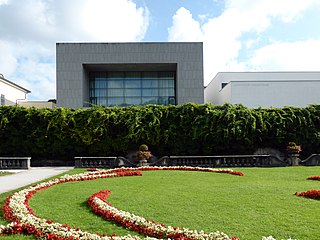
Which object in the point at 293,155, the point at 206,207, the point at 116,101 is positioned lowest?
the point at 206,207

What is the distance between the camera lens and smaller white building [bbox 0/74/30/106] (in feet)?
133

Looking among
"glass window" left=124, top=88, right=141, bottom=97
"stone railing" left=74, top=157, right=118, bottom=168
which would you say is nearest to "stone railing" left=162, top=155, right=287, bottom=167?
"stone railing" left=74, top=157, right=118, bottom=168

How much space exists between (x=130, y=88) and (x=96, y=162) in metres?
20.4

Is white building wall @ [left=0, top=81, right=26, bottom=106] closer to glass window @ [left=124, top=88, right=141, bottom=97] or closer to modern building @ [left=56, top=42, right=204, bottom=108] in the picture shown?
modern building @ [left=56, top=42, right=204, bottom=108]

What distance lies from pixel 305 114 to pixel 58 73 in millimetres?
27000

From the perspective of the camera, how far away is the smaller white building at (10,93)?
40.6 m

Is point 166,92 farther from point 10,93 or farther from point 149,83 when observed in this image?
point 10,93

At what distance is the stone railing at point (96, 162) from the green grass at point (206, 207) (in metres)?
8.70

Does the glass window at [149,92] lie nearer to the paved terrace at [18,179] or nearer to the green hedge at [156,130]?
the green hedge at [156,130]

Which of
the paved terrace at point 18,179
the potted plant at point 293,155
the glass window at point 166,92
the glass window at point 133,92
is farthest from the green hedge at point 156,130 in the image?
the glass window at point 166,92

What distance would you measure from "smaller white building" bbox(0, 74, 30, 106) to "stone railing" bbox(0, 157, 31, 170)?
23218 mm

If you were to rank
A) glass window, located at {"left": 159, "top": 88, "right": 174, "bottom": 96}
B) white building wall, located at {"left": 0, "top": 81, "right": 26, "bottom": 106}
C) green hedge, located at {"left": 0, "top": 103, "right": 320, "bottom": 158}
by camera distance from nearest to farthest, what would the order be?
green hedge, located at {"left": 0, "top": 103, "right": 320, "bottom": 158} < glass window, located at {"left": 159, "top": 88, "right": 174, "bottom": 96} < white building wall, located at {"left": 0, "top": 81, "right": 26, "bottom": 106}

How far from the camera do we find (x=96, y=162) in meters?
19.5

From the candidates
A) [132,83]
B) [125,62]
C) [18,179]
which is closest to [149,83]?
[132,83]
